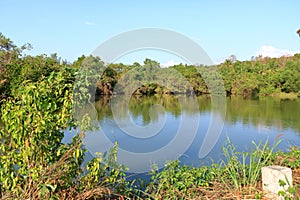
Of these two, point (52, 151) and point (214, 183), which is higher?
point (52, 151)

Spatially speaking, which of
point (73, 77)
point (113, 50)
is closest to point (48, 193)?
point (73, 77)

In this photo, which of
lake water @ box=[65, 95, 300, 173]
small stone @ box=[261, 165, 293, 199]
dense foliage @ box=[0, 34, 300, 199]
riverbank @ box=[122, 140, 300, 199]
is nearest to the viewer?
dense foliage @ box=[0, 34, 300, 199]

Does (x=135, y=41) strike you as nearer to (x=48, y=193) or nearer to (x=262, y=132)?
(x=48, y=193)

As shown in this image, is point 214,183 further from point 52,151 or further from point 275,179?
point 52,151

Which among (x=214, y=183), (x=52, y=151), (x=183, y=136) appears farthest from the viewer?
(x=183, y=136)

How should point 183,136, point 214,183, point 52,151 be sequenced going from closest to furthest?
1. point 52,151
2. point 214,183
3. point 183,136

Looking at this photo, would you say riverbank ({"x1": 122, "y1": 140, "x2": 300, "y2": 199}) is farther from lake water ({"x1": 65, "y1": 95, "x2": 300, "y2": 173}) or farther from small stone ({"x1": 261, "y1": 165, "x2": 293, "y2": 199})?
lake water ({"x1": 65, "y1": 95, "x2": 300, "y2": 173})

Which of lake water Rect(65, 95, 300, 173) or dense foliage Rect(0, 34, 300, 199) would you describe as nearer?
dense foliage Rect(0, 34, 300, 199)

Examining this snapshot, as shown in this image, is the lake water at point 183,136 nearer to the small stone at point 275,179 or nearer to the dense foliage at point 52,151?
the dense foliage at point 52,151

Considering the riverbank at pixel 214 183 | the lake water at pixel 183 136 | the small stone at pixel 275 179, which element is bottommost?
the lake water at pixel 183 136

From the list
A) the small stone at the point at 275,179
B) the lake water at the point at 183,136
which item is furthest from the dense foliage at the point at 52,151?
the lake water at the point at 183,136

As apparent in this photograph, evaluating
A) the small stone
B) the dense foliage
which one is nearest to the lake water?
the dense foliage

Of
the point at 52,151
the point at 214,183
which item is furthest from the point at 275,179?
the point at 52,151

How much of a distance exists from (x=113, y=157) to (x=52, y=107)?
0.60 meters
